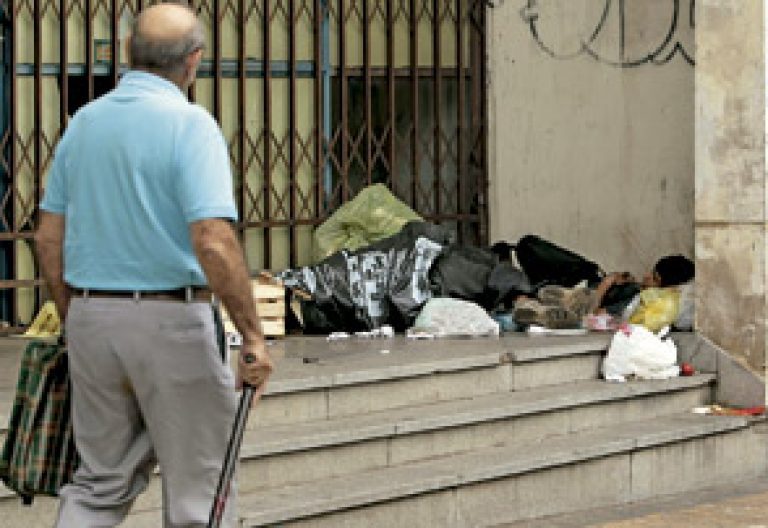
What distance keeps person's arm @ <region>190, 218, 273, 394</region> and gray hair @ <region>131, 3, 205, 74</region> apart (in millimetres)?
534

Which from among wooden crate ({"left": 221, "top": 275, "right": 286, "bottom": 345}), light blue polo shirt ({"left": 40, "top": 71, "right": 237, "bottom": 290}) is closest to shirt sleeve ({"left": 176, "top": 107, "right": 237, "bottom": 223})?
light blue polo shirt ({"left": 40, "top": 71, "right": 237, "bottom": 290})

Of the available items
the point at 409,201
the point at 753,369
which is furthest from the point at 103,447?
the point at 409,201

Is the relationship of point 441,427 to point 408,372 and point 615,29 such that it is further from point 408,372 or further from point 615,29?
point 615,29

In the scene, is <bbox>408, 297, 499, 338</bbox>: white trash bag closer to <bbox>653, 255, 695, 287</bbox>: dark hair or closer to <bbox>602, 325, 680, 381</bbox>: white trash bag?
<bbox>602, 325, 680, 381</bbox>: white trash bag

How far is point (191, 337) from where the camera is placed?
5449 mm

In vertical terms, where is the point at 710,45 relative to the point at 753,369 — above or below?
above

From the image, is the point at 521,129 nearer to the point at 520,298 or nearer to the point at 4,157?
the point at 520,298

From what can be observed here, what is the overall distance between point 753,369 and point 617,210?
2.24 meters

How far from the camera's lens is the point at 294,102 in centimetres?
1130

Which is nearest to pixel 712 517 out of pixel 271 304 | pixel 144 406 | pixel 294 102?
→ pixel 271 304

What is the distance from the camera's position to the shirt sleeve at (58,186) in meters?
5.57

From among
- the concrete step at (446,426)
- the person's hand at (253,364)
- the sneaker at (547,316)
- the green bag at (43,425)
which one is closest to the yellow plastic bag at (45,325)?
the concrete step at (446,426)

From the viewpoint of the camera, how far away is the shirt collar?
217 inches

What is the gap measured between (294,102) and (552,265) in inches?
73.5
